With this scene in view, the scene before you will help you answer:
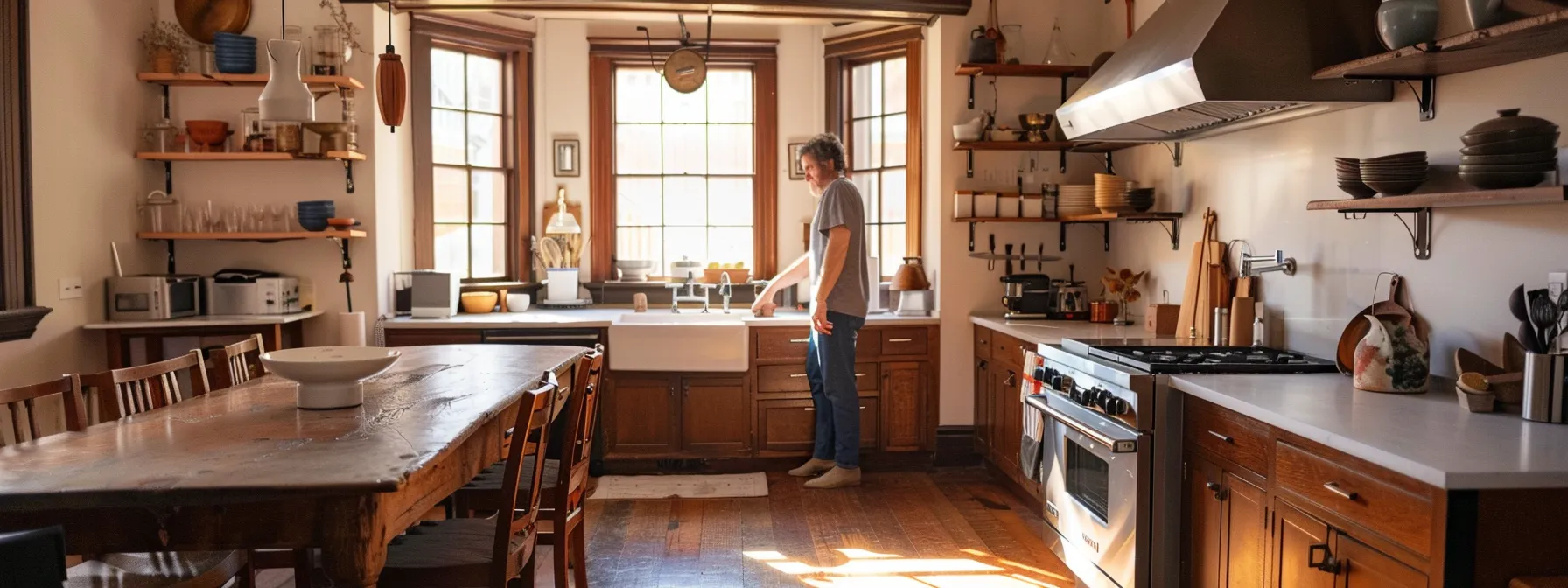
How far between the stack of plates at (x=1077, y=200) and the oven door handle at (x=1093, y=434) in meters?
1.48

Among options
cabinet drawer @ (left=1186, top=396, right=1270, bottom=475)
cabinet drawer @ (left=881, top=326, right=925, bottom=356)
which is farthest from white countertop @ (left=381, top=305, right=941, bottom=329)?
cabinet drawer @ (left=1186, top=396, right=1270, bottom=475)

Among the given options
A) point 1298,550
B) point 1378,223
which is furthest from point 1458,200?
point 1298,550

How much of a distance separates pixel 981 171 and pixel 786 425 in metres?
1.66

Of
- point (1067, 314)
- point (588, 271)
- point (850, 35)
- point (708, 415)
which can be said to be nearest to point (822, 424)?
point (708, 415)

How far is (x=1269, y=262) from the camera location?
378 cm

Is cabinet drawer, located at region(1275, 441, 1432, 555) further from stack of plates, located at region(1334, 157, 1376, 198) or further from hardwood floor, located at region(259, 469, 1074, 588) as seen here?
hardwood floor, located at region(259, 469, 1074, 588)

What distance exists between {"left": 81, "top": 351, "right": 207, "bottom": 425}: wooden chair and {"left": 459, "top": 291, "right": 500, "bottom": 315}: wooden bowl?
7.57 feet

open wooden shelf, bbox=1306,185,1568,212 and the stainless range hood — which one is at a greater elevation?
the stainless range hood

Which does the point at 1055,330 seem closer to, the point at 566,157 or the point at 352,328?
the point at 566,157

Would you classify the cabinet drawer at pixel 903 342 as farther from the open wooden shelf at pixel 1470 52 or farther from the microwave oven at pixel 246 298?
the microwave oven at pixel 246 298

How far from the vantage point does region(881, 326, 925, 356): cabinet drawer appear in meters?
5.30

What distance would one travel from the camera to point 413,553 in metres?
2.45

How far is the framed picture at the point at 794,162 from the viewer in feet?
19.8

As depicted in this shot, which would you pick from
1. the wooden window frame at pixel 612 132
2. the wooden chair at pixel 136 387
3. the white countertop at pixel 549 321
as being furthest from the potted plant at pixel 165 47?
the wooden chair at pixel 136 387
